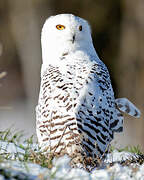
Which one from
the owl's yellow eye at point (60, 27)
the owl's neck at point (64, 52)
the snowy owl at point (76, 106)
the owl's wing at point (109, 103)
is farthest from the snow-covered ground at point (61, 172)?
the owl's yellow eye at point (60, 27)

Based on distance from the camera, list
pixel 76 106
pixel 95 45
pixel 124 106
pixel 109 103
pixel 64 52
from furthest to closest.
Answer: pixel 95 45
pixel 64 52
pixel 124 106
pixel 109 103
pixel 76 106

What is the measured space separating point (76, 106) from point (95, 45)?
18134 millimetres

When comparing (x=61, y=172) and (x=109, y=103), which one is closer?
(x=61, y=172)

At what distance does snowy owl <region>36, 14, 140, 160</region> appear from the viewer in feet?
16.1

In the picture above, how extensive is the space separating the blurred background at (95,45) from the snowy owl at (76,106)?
14350 mm

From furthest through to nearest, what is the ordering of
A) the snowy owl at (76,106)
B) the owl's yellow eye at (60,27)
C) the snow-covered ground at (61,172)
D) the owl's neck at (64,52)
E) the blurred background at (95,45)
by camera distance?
the blurred background at (95,45), the owl's yellow eye at (60,27), the owl's neck at (64,52), the snowy owl at (76,106), the snow-covered ground at (61,172)

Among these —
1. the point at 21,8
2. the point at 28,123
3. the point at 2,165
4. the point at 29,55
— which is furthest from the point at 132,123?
the point at 2,165

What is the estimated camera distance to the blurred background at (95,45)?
2130 centimetres

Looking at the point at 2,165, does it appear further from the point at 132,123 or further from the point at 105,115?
the point at 132,123

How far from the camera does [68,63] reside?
570 centimetres

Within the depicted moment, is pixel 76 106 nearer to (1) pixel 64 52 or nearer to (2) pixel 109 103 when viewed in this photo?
(2) pixel 109 103

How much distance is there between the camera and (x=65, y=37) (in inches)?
239

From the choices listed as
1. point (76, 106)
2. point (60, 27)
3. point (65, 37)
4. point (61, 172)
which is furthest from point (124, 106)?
point (61, 172)

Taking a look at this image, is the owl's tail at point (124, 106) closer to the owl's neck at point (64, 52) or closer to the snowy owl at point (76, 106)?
the snowy owl at point (76, 106)
